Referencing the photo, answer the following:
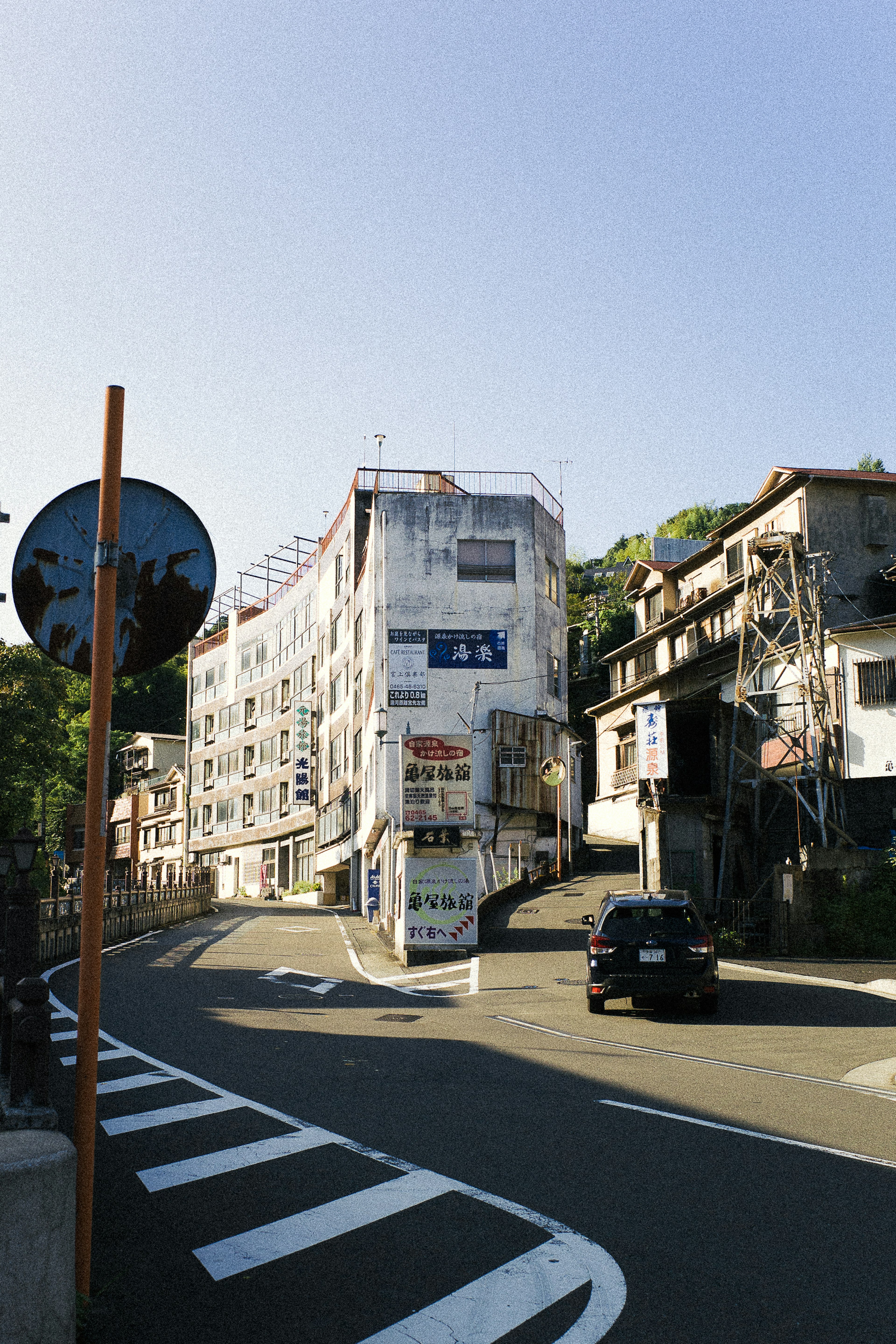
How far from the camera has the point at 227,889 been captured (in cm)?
7325

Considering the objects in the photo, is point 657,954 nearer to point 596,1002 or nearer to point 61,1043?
point 596,1002

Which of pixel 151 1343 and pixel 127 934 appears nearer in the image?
pixel 151 1343

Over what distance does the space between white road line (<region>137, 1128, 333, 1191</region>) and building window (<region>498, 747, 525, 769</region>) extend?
118ft

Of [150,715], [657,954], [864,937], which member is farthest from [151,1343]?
[150,715]

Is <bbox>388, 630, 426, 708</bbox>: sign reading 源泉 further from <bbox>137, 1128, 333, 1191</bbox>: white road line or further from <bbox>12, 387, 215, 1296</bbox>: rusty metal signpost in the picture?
<bbox>12, 387, 215, 1296</bbox>: rusty metal signpost

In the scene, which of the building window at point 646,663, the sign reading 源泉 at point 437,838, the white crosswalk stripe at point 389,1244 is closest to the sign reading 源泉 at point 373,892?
the sign reading 源泉 at point 437,838

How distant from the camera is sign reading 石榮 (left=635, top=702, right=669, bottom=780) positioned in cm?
3116

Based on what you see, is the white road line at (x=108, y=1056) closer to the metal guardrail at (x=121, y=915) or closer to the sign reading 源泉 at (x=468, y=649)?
the metal guardrail at (x=121, y=915)

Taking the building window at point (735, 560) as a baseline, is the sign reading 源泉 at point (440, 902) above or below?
below

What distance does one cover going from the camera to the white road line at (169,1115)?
8.62m

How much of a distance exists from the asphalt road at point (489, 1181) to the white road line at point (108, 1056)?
127mm

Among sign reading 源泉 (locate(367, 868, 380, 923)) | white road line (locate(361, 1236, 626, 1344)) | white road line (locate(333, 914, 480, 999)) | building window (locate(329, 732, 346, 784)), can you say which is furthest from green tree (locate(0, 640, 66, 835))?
white road line (locate(361, 1236, 626, 1344))

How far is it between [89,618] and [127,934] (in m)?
29.0

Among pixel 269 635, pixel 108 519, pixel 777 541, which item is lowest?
pixel 108 519
